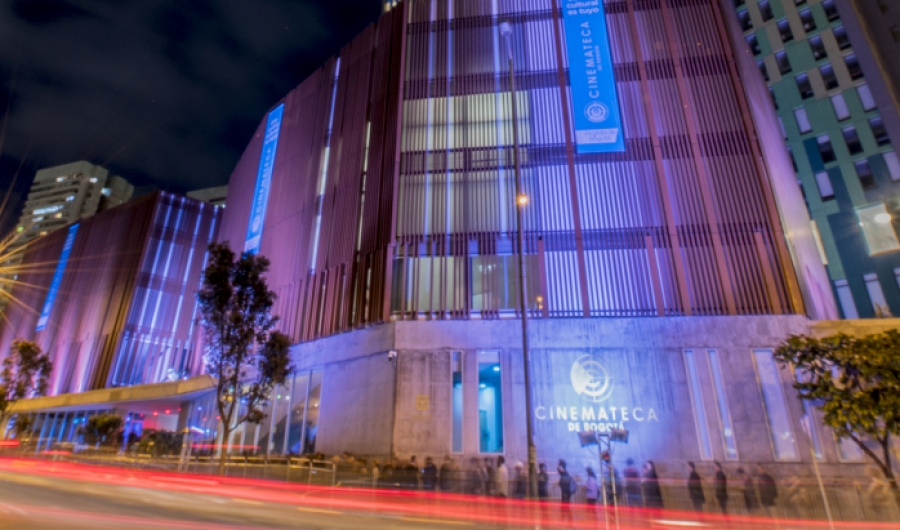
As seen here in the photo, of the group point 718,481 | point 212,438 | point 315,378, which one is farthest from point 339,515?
point 212,438

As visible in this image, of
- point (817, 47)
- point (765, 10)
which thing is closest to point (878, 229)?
point (817, 47)

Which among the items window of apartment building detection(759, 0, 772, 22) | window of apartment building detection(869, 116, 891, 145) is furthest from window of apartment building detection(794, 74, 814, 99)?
window of apartment building detection(759, 0, 772, 22)

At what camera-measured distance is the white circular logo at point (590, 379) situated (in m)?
22.7

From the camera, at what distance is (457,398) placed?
77.9 feet

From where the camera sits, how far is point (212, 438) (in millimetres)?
35656

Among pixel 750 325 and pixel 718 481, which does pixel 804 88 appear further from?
pixel 718 481

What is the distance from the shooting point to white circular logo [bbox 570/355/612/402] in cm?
2272

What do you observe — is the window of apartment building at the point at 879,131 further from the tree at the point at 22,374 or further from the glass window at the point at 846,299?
the tree at the point at 22,374

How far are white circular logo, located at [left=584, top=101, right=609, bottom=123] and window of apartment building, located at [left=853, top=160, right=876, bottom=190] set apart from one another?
30.9 m

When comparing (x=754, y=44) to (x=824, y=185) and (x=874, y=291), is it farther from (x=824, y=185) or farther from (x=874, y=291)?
(x=874, y=291)

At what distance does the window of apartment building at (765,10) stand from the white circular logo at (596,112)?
39874 millimetres

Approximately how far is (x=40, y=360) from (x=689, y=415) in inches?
2316

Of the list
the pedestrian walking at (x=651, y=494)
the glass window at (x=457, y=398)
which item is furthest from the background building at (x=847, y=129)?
the glass window at (x=457, y=398)

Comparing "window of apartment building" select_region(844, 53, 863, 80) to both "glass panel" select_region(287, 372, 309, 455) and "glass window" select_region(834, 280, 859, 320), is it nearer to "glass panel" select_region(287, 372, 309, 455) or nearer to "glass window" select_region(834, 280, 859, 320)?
"glass window" select_region(834, 280, 859, 320)
